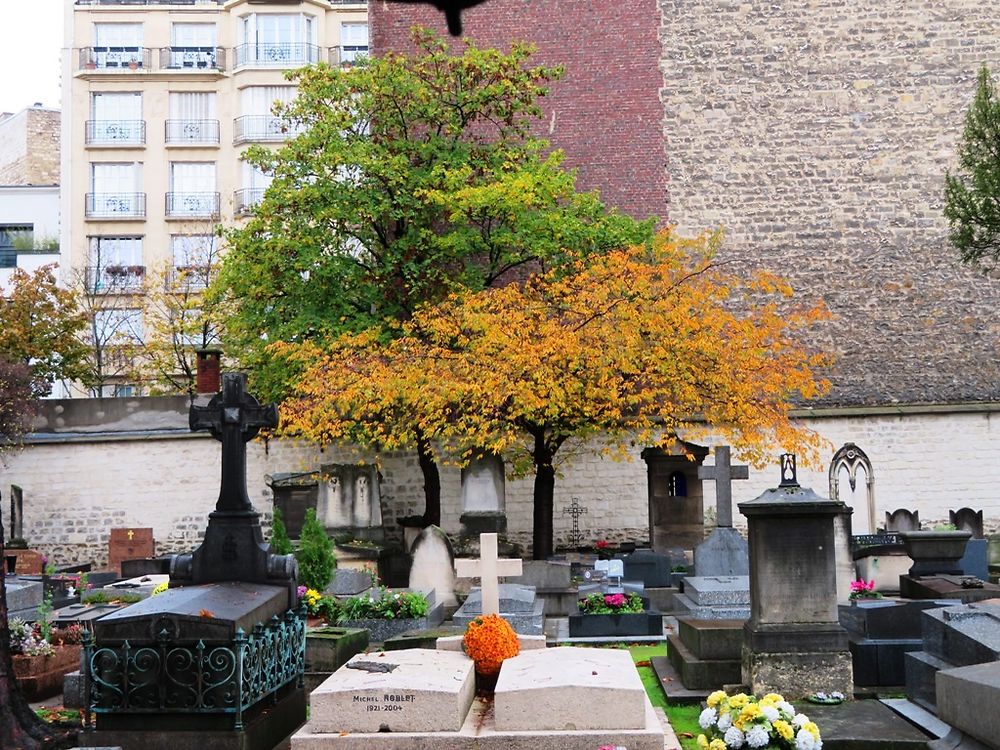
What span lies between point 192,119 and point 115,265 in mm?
5969

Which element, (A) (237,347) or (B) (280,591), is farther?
(A) (237,347)

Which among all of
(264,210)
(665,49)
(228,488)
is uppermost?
(665,49)

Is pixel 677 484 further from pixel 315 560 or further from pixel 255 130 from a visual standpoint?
pixel 255 130

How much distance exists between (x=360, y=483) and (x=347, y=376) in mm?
2011

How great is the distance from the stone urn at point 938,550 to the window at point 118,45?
35109 mm

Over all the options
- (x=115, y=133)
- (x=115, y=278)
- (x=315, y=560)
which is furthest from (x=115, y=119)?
(x=315, y=560)

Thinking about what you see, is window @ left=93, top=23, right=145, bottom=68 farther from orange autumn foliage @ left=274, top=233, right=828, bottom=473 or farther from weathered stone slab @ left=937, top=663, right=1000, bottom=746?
weathered stone slab @ left=937, top=663, right=1000, bottom=746

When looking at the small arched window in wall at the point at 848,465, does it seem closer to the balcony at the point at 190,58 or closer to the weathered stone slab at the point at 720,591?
the weathered stone slab at the point at 720,591

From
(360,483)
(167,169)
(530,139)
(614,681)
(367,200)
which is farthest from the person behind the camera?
(167,169)

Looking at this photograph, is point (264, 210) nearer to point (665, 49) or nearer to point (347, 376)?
point (347, 376)

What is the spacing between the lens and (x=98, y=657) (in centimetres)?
769

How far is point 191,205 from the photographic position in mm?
41156

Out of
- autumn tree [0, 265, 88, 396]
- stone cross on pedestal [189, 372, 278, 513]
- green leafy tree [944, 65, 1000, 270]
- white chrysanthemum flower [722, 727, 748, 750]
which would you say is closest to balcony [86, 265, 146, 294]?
autumn tree [0, 265, 88, 396]

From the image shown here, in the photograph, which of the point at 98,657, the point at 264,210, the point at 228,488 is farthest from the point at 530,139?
the point at 98,657
